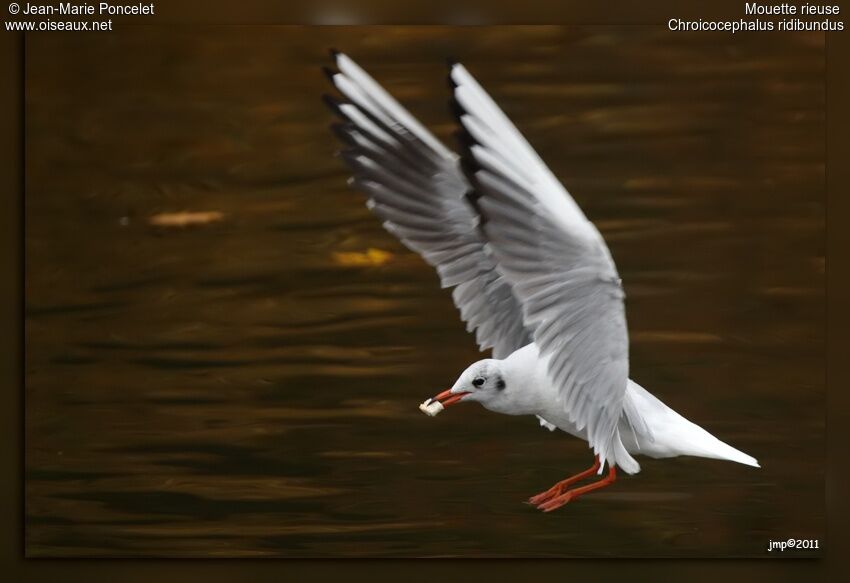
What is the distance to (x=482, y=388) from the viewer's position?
1906 millimetres

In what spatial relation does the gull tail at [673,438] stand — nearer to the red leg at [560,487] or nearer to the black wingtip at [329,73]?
the red leg at [560,487]

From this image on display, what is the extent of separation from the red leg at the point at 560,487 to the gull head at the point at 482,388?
0.16 m

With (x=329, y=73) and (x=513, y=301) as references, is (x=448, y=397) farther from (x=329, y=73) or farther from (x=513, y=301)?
(x=329, y=73)

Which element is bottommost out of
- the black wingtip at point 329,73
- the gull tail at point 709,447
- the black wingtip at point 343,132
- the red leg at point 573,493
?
the red leg at point 573,493

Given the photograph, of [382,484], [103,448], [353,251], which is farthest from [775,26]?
[103,448]

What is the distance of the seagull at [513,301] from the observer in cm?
168

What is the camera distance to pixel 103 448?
1.97m

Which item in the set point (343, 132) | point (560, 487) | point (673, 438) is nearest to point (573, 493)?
point (560, 487)

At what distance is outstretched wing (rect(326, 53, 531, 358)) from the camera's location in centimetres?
189

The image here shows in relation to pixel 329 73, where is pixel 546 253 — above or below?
below

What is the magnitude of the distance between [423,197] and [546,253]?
1.09 ft

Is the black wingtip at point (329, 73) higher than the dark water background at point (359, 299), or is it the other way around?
the black wingtip at point (329, 73)

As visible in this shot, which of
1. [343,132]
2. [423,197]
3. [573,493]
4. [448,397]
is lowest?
[573,493]

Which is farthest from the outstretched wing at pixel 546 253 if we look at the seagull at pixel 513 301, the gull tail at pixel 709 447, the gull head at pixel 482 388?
the gull tail at pixel 709 447
